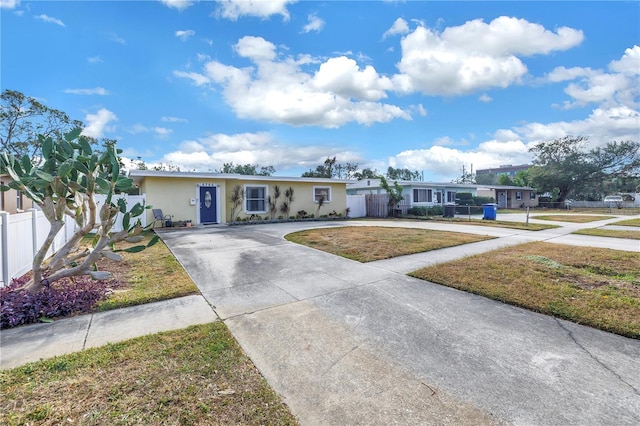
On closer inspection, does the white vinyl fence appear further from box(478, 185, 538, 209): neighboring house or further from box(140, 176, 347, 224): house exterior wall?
box(478, 185, 538, 209): neighboring house

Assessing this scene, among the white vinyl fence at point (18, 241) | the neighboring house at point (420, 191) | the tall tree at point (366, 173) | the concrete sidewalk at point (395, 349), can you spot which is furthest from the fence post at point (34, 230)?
the tall tree at point (366, 173)

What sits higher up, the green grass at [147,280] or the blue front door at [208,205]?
the blue front door at [208,205]

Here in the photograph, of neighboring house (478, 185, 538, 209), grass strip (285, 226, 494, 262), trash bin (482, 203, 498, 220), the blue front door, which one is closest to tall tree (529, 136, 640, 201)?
neighboring house (478, 185, 538, 209)

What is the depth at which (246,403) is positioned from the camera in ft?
7.00

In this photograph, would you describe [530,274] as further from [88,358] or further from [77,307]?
[77,307]

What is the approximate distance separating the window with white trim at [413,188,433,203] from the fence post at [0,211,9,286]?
22906 millimetres

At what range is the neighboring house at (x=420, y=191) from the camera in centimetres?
2358

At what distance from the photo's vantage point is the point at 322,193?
63.1ft

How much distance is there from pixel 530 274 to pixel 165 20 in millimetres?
12070

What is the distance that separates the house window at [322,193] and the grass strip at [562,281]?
12.4 meters

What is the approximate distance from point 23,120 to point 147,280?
2551 cm

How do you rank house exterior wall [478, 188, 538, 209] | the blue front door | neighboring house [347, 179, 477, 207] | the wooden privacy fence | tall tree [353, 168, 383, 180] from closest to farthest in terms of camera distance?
the blue front door
the wooden privacy fence
neighboring house [347, 179, 477, 207]
house exterior wall [478, 188, 538, 209]
tall tree [353, 168, 383, 180]

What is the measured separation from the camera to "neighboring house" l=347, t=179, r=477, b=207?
77.4 ft

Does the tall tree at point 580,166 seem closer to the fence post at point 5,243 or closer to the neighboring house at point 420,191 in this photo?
the neighboring house at point 420,191
